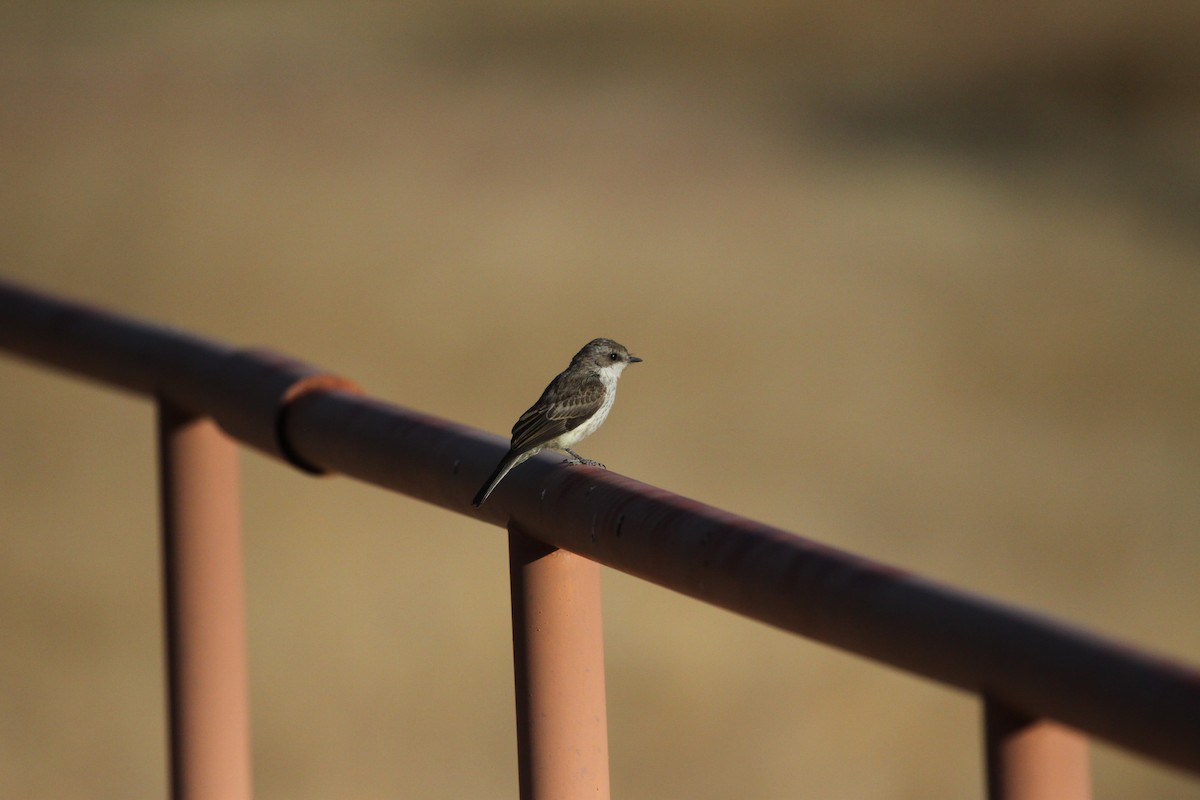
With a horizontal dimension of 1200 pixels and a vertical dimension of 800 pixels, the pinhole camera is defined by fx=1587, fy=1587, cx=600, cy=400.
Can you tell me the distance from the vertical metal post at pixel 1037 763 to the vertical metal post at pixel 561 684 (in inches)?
21.6

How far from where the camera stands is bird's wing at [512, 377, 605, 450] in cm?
299

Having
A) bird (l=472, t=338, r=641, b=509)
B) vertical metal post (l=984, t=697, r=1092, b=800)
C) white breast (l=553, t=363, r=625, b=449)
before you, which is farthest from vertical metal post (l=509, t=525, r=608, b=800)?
white breast (l=553, t=363, r=625, b=449)

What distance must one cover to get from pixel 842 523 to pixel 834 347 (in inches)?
83.7

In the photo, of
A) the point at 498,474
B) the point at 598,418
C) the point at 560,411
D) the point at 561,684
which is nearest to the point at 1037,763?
the point at 561,684

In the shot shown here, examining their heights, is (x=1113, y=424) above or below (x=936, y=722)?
above

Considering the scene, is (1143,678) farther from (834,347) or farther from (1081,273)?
(1081,273)

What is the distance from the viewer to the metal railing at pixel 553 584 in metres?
0.99

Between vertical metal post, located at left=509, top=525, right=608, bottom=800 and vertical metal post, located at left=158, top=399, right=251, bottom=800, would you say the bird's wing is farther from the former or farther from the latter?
vertical metal post, located at left=509, top=525, right=608, bottom=800

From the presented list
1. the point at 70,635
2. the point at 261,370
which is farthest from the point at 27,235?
the point at 261,370

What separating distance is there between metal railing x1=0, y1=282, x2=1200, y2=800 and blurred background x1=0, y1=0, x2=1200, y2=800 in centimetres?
379

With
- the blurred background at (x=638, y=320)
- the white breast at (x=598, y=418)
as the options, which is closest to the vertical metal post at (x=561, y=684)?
the white breast at (x=598, y=418)

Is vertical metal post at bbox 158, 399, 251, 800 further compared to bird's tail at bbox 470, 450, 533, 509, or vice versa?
vertical metal post at bbox 158, 399, 251, 800

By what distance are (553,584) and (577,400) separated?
1799 mm

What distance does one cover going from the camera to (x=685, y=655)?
8.30 m
